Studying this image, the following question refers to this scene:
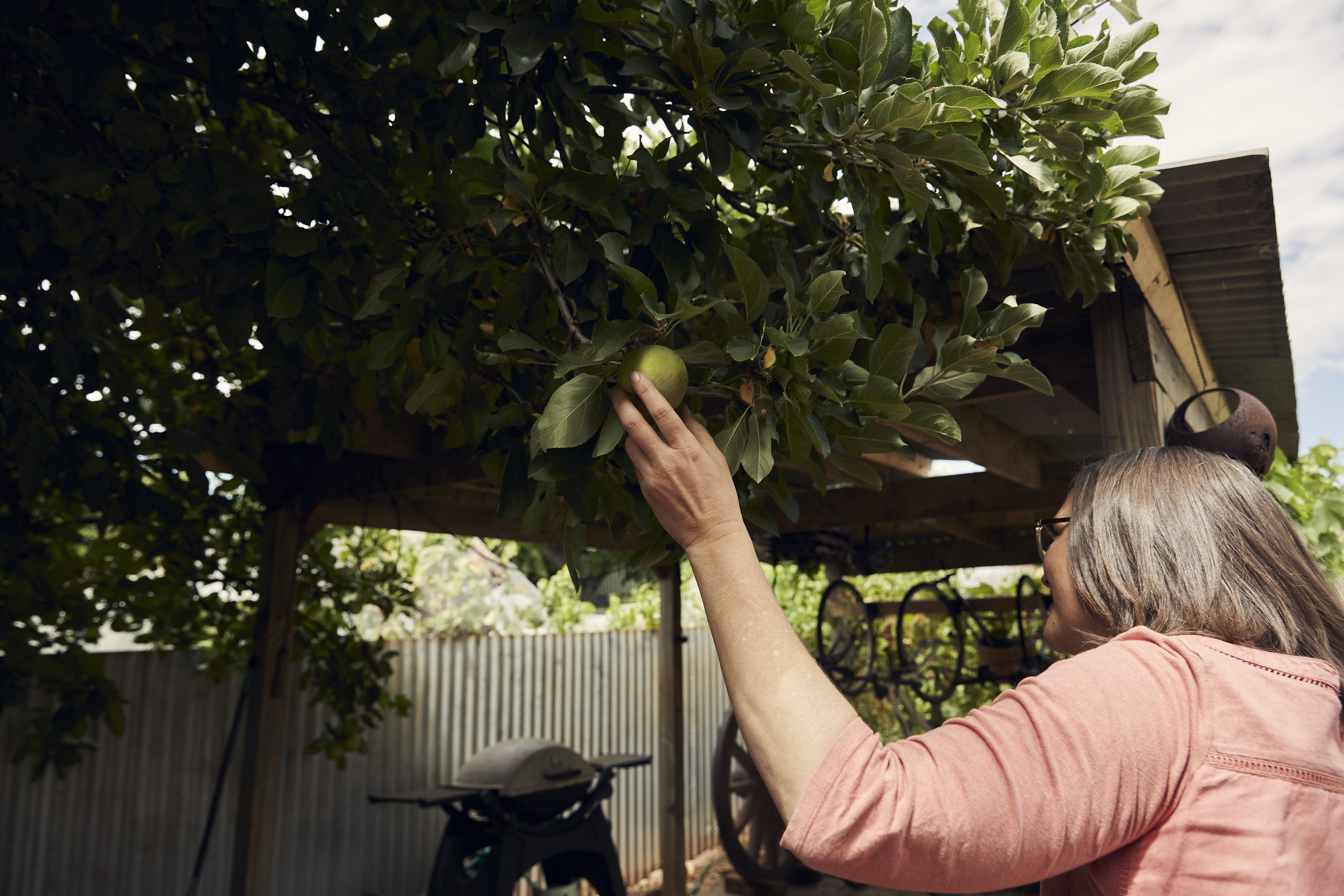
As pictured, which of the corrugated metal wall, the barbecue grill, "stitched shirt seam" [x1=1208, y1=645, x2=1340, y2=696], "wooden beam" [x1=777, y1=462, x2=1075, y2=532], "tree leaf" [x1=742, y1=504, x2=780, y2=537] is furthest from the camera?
"wooden beam" [x1=777, y1=462, x2=1075, y2=532]

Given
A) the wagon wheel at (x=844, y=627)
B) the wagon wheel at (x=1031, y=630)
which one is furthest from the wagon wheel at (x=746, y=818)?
the wagon wheel at (x=1031, y=630)

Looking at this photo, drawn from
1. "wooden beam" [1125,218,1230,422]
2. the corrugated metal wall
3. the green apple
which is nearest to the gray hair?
the green apple

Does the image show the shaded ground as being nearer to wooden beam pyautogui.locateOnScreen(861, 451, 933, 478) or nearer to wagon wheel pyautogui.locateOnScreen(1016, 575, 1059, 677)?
wagon wheel pyautogui.locateOnScreen(1016, 575, 1059, 677)

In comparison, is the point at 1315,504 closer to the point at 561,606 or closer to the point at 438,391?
the point at 438,391

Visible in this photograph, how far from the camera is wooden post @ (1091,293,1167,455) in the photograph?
199cm

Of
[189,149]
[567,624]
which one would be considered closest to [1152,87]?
[189,149]

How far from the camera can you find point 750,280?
910 millimetres

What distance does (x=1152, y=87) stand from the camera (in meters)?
1.26

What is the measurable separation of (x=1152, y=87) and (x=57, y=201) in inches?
84.1

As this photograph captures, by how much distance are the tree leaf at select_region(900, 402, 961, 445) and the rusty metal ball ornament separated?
3.74 ft

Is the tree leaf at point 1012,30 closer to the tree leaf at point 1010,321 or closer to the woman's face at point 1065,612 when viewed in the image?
the tree leaf at point 1010,321

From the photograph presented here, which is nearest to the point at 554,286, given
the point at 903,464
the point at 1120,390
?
the point at 1120,390

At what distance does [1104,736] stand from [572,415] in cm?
54

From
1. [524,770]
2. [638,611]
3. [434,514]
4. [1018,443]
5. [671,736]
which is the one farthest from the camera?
[638,611]
